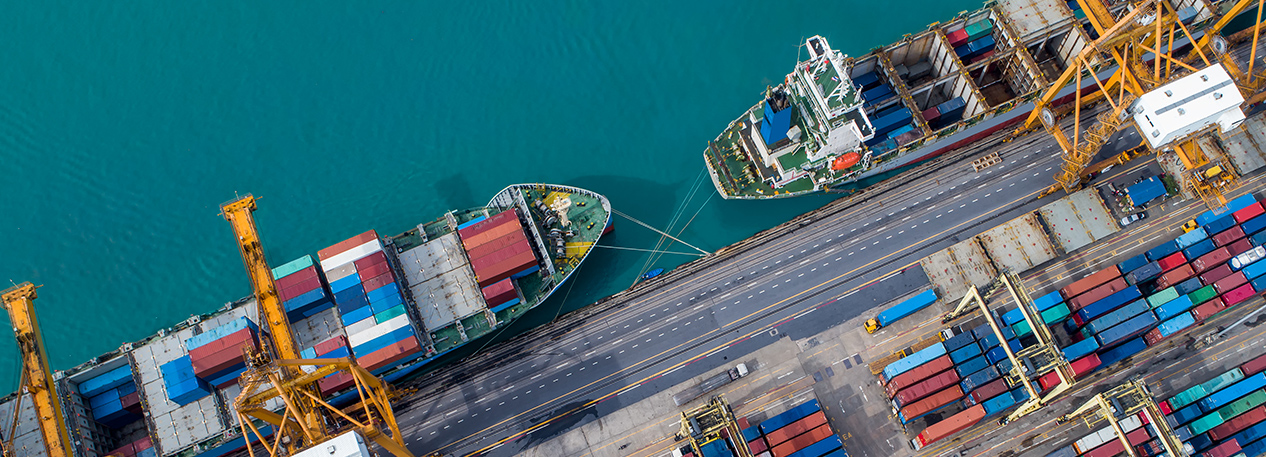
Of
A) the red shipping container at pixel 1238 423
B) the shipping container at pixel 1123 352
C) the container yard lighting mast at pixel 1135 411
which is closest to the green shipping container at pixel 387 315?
the container yard lighting mast at pixel 1135 411

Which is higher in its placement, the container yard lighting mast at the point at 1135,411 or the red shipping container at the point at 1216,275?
the red shipping container at the point at 1216,275

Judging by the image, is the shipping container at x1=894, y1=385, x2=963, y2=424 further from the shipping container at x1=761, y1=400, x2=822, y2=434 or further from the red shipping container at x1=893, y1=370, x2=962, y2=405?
the shipping container at x1=761, y1=400, x2=822, y2=434

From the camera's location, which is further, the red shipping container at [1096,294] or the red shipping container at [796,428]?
the red shipping container at [1096,294]

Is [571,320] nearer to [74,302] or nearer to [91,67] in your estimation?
[74,302]

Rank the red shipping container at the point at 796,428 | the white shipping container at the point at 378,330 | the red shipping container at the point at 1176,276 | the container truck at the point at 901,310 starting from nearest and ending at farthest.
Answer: the red shipping container at the point at 796,428 < the white shipping container at the point at 378,330 < the red shipping container at the point at 1176,276 < the container truck at the point at 901,310

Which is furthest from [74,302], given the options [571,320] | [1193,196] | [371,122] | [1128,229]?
[1193,196]

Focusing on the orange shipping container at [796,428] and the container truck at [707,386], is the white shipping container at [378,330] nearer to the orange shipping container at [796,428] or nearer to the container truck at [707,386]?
the container truck at [707,386]

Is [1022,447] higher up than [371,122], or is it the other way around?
[371,122]

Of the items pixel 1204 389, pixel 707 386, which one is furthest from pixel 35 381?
pixel 1204 389

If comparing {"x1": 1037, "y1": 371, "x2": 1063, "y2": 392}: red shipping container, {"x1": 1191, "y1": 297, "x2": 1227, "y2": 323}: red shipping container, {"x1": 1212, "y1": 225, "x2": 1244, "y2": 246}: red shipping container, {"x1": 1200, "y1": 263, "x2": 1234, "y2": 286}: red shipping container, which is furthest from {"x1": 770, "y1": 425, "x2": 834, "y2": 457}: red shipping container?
{"x1": 1212, "y1": 225, "x2": 1244, "y2": 246}: red shipping container
